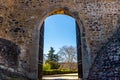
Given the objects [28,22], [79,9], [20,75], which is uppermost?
[79,9]

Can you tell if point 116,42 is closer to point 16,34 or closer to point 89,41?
point 89,41

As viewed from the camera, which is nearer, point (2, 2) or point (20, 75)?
point (20, 75)

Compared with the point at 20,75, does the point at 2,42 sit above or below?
above

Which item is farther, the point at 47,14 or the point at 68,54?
the point at 68,54

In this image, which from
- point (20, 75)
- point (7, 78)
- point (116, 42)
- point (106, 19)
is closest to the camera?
point (7, 78)

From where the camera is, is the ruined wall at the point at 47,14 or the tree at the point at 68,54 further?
the tree at the point at 68,54

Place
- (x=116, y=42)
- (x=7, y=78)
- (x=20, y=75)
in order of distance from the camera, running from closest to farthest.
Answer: (x=7, y=78), (x=20, y=75), (x=116, y=42)

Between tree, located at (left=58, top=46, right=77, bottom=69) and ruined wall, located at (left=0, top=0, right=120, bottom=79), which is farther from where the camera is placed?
tree, located at (left=58, top=46, right=77, bottom=69)

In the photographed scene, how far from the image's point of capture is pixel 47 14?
7.35 meters

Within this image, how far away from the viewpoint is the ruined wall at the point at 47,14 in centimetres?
711

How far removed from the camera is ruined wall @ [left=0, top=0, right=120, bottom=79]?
23.3ft

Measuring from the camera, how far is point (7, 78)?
5.46 metres

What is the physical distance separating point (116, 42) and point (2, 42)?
4707mm

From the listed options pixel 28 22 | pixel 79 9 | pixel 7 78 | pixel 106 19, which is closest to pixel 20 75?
pixel 7 78
